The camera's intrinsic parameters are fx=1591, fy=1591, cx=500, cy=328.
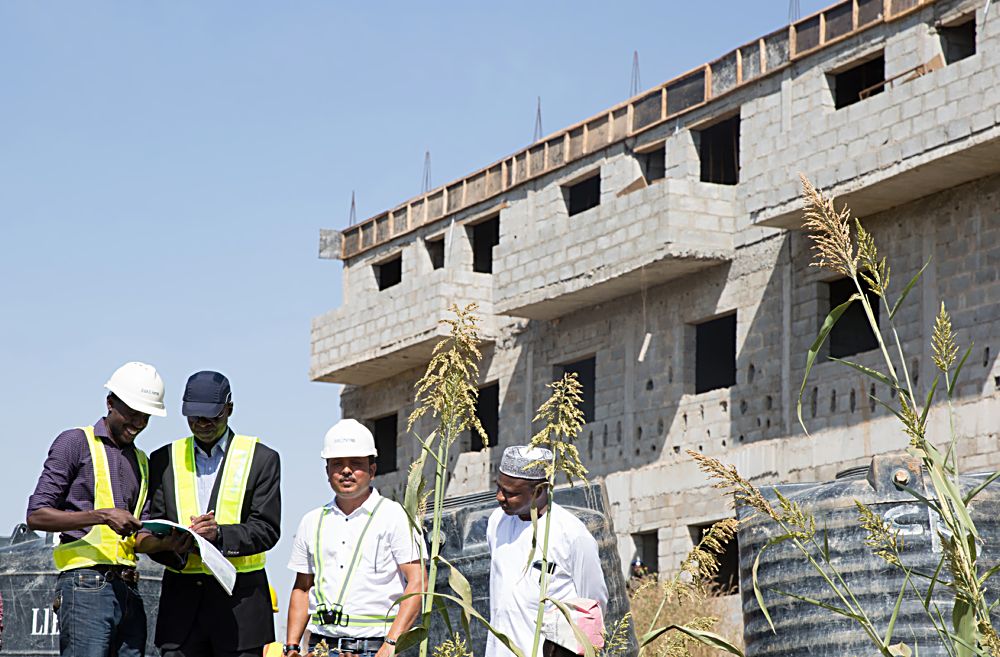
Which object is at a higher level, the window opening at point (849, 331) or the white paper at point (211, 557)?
the window opening at point (849, 331)

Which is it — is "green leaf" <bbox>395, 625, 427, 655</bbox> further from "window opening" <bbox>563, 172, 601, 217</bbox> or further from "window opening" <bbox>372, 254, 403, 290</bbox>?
"window opening" <bbox>372, 254, 403, 290</bbox>

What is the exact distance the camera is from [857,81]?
21.8m

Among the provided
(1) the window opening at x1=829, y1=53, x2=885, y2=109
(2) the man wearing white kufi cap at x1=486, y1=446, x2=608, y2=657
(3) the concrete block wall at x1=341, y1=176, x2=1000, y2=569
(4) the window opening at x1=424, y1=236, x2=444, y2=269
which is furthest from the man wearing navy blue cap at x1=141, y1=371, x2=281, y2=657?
(4) the window opening at x1=424, y1=236, x2=444, y2=269

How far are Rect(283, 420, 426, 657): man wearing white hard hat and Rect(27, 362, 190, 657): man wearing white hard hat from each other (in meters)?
0.85

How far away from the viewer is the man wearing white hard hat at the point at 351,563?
623 cm

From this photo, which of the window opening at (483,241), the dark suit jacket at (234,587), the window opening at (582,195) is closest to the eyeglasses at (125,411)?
the dark suit jacket at (234,587)

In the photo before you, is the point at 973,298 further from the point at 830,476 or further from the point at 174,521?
the point at 174,521

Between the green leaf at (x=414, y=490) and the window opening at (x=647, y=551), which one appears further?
the window opening at (x=647, y=551)

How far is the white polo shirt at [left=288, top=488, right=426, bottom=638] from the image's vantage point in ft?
20.5

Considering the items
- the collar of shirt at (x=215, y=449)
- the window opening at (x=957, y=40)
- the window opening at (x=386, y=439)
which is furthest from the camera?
the window opening at (x=386, y=439)

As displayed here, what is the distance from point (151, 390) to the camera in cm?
554

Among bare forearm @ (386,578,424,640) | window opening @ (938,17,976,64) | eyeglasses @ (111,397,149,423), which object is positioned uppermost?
window opening @ (938,17,976,64)

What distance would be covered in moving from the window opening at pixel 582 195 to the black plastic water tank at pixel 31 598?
18.0m

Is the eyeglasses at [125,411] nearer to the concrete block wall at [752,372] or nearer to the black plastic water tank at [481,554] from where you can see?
the black plastic water tank at [481,554]
